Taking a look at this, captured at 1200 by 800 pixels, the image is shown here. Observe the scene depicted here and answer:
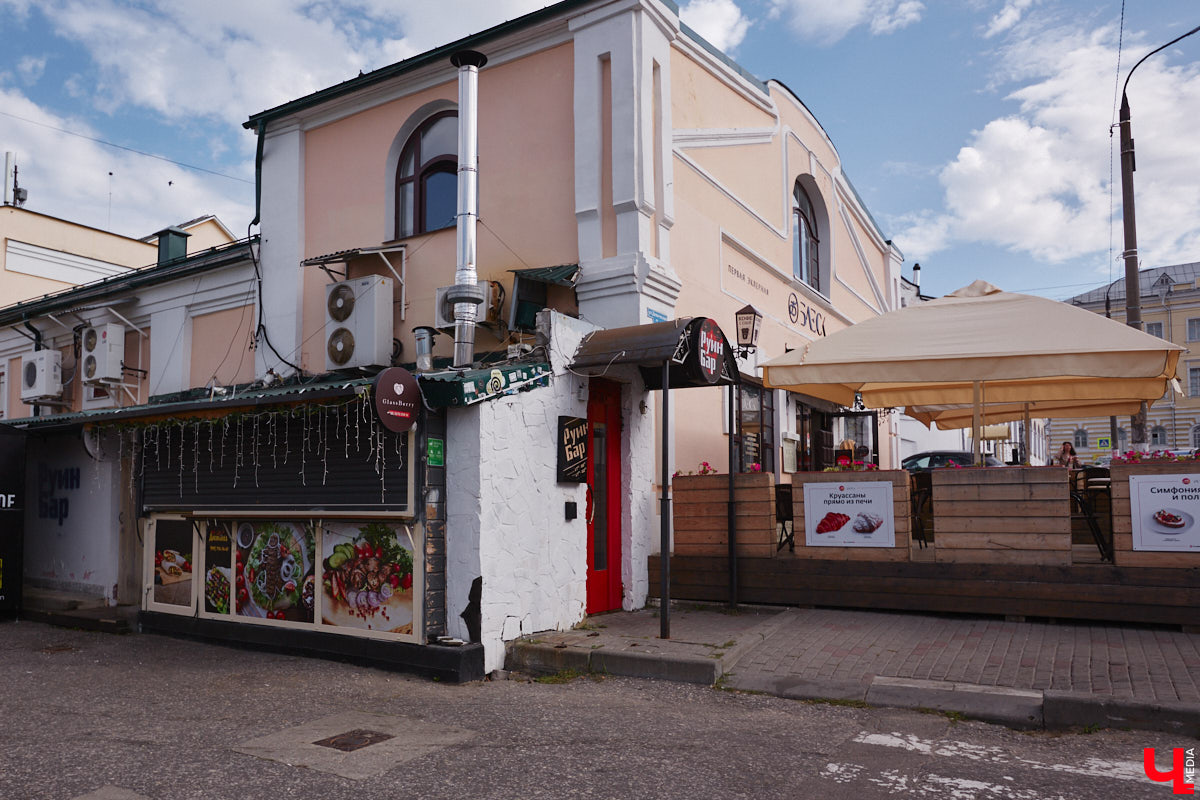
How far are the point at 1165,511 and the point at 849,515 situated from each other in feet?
9.09

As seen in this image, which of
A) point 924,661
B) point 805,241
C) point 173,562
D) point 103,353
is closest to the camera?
point 924,661

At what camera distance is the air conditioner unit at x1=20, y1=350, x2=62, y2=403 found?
15750mm

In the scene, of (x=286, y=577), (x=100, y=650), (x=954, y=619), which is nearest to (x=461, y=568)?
(x=286, y=577)

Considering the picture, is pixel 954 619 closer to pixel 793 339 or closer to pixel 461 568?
pixel 461 568

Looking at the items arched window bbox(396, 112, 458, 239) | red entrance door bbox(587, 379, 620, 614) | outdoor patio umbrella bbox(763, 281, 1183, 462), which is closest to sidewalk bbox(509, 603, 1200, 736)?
red entrance door bbox(587, 379, 620, 614)

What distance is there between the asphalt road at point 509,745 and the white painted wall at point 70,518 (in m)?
4.62

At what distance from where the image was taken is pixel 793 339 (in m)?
15.0

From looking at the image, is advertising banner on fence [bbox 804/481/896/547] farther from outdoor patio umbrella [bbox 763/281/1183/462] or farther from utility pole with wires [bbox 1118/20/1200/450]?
utility pole with wires [bbox 1118/20/1200/450]

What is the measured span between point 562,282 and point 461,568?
365cm

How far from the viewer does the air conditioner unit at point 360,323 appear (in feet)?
36.9

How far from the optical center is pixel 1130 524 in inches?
313

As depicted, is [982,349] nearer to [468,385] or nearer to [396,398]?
[468,385]

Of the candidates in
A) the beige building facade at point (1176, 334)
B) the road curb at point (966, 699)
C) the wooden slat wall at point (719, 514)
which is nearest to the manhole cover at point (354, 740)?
the road curb at point (966, 699)

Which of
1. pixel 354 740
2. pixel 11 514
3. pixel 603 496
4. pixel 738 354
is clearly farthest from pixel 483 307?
pixel 11 514
